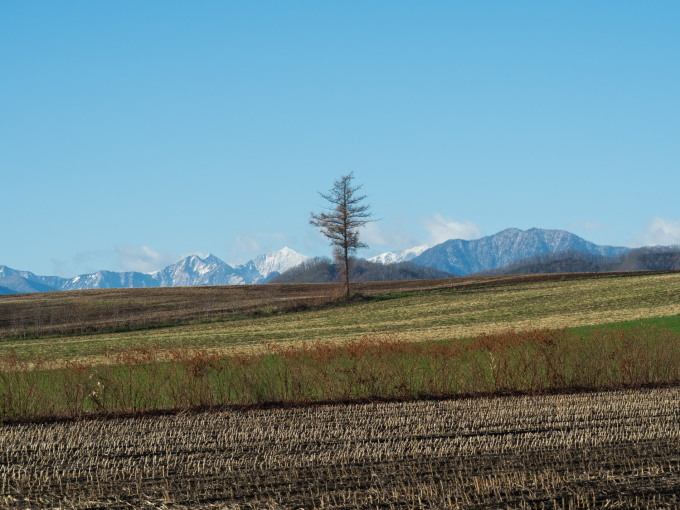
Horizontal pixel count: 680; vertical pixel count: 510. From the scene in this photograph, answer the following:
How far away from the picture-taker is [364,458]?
38.9 feet

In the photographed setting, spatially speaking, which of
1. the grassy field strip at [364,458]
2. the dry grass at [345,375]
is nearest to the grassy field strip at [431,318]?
the dry grass at [345,375]

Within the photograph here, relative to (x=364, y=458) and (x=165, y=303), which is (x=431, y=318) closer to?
(x=165, y=303)

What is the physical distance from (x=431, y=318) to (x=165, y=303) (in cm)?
2960

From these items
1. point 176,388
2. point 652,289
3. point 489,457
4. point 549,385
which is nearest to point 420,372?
point 549,385

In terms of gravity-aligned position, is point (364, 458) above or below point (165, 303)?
below

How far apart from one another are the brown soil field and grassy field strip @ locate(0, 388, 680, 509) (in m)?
43.0

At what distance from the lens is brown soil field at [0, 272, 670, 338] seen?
57719mm

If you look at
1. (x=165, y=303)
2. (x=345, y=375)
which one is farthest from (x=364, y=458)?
(x=165, y=303)

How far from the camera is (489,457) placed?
38.7 feet

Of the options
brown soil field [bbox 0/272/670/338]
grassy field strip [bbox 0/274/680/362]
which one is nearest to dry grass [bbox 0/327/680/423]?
grassy field strip [bbox 0/274/680/362]

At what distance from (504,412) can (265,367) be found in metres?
5.74

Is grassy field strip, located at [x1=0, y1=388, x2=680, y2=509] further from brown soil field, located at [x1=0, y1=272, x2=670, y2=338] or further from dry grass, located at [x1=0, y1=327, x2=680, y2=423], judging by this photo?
brown soil field, located at [x1=0, y1=272, x2=670, y2=338]

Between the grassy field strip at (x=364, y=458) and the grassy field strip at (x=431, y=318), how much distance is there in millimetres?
20716

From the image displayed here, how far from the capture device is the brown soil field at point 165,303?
57.7 m
